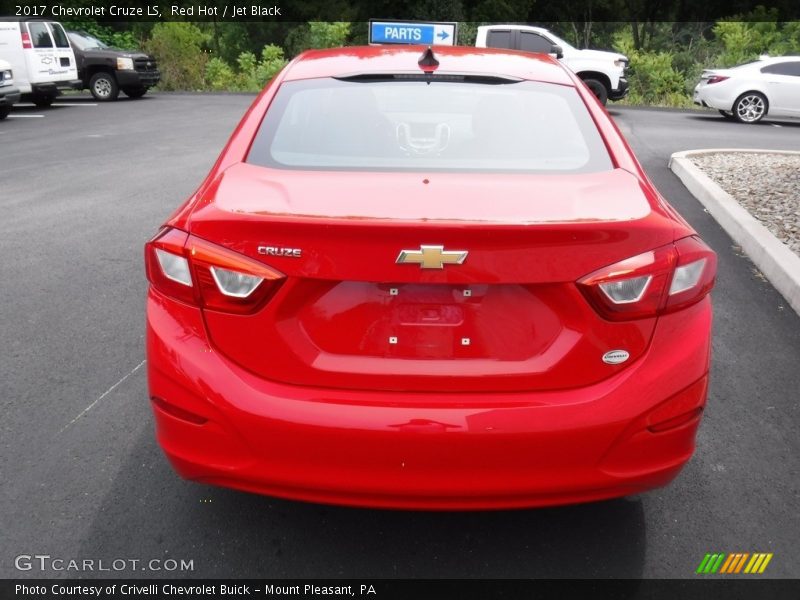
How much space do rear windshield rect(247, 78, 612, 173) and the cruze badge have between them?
54cm

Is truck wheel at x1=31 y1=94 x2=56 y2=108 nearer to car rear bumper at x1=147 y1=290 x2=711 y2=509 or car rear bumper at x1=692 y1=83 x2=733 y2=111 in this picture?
car rear bumper at x1=692 y1=83 x2=733 y2=111

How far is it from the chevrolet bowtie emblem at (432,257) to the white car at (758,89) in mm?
19089

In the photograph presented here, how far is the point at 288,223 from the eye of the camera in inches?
92.3

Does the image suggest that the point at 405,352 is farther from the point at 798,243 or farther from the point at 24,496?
the point at 798,243

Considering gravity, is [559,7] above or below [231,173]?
below

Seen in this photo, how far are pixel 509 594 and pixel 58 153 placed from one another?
1154 cm

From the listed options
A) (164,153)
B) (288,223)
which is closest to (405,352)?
(288,223)

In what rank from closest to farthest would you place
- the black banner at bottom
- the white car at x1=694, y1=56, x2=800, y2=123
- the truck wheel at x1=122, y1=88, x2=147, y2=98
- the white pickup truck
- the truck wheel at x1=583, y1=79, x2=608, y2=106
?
the black banner at bottom, the white car at x1=694, y1=56, x2=800, y2=123, the white pickup truck, the truck wheel at x1=583, y1=79, x2=608, y2=106, the truck wheel at x1=122, y1=88, x2=147, y2=98

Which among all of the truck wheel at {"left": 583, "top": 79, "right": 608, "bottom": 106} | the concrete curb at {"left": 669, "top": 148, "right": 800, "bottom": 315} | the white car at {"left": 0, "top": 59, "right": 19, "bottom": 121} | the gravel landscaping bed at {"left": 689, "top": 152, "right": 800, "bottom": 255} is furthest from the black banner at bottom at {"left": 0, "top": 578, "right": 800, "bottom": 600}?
the truck wheel at {"left": 583, "top": 79, "right": 608, "bottom": 106}

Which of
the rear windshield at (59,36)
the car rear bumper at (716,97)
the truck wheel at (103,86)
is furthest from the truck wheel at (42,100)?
the car rear bumper at (716,97)

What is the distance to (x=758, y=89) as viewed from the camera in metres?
19.2

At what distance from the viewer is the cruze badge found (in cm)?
232

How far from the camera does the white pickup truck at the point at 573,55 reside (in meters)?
19.9

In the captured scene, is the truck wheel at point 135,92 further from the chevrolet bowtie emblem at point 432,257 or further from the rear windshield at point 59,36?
the chevrolet bowtie emblem at point 432,257
